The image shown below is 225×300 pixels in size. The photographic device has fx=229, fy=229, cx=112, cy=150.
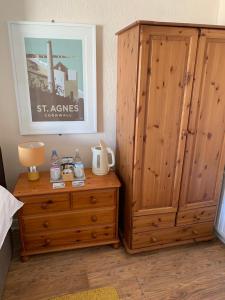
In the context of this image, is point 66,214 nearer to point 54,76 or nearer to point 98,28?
point 54,76

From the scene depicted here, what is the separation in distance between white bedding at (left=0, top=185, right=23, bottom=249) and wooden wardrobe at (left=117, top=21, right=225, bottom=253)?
2.90 feet

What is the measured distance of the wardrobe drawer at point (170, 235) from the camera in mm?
1980

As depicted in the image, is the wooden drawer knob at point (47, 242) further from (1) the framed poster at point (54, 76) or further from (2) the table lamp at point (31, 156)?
(1) the framed poster at point (54, 76)

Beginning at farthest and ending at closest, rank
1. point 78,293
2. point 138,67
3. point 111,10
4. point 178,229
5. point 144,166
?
point 178,229
point 111,10
point 144,166
point 78,293
point 138,67

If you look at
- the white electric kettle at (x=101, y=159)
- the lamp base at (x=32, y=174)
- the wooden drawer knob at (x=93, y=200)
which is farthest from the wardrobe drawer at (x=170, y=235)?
the lamp base at (x=32, y=174)

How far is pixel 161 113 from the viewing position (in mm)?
1668

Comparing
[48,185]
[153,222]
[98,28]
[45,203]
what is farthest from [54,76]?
[153,222]

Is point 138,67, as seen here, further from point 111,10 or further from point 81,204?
point 81,204

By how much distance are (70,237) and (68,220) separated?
170mm

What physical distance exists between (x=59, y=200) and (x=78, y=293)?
0.68 meters

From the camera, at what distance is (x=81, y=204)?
1.89m

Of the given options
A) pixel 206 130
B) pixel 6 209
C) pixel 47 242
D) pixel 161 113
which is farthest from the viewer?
pixel 47 242

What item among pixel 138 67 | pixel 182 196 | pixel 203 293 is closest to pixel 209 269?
pixel 203 293

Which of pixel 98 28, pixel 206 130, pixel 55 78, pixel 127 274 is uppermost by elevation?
pixel 98 28
